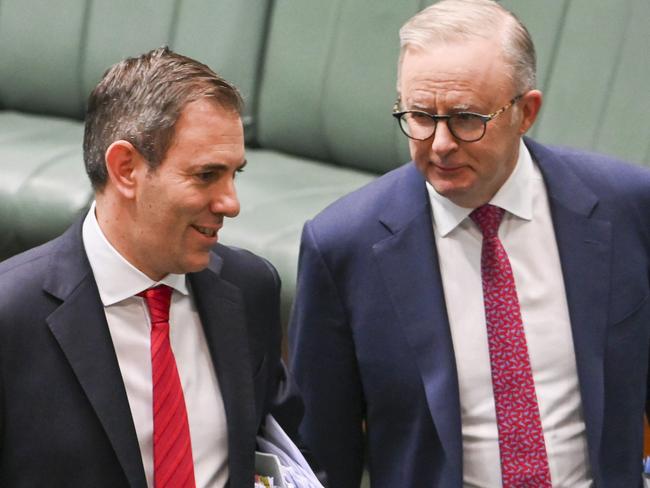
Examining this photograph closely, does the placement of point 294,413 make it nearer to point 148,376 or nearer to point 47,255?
point 148,376

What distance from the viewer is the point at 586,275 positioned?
243cm

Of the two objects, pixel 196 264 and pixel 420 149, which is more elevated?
pixel 420 149

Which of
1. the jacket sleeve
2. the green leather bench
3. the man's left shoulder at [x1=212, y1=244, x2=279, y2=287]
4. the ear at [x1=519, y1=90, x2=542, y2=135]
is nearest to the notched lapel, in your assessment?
the man's left shoulder at [x1=212, y1=244, x2=279, y2=287]

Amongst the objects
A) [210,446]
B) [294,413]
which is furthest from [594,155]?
[210,446]

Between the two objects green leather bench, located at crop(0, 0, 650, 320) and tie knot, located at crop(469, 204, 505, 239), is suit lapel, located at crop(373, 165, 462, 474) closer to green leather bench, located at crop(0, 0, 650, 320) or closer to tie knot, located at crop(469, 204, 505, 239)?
tie knot, located at crop(469, 204, 505, 239)

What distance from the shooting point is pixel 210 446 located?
2.14 metres

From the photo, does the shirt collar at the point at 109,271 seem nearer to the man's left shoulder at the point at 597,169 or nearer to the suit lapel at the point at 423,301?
the suit lapel at the point at 423,301

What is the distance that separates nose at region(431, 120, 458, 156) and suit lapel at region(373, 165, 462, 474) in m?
0.19

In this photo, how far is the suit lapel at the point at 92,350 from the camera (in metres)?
2.01

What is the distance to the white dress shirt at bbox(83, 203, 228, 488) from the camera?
82.0 inches

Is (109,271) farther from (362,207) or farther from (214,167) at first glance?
(362,207)

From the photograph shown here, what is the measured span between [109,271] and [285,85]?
78.6 inches

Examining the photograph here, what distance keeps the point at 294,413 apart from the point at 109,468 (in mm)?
410

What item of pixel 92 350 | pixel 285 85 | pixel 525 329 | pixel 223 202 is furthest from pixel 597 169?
pixel 285 85
